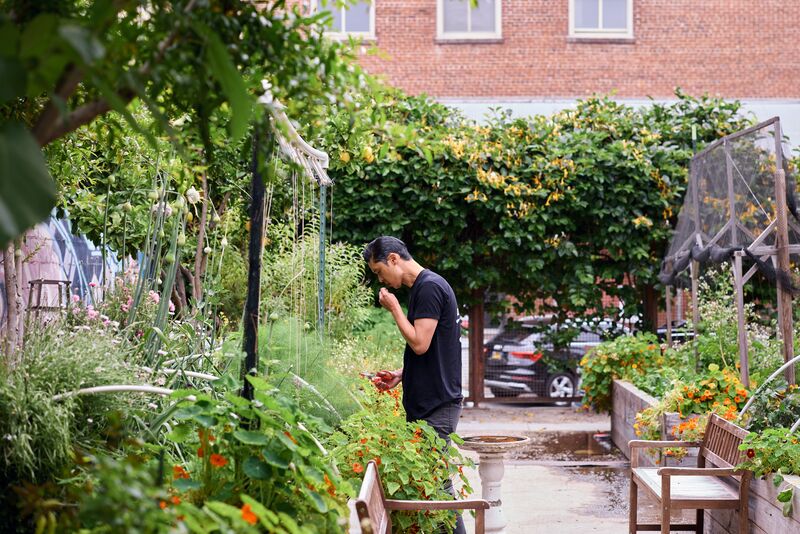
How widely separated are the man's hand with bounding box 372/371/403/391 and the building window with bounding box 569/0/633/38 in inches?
575

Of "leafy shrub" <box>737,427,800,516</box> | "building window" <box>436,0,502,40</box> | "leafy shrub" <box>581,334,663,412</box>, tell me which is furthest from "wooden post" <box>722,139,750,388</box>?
"building window" <box>436,0,502,40</box>

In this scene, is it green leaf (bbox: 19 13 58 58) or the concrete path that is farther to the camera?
the concrete path

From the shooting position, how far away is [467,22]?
1820 centimetres

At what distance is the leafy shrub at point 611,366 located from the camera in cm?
988

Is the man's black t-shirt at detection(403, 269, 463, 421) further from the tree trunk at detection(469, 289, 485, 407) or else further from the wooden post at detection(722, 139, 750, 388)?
the tree trunk at detection(469, 289, 485, 407)

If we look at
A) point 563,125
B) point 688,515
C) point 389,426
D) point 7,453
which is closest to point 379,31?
point 563,125

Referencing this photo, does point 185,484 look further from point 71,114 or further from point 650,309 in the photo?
point 650,309

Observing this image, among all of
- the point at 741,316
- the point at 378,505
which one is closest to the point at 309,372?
the point at 378,505

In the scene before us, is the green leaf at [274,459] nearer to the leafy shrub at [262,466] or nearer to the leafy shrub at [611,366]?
the leafy shrub at [262,466]

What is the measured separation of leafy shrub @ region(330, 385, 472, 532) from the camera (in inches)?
149

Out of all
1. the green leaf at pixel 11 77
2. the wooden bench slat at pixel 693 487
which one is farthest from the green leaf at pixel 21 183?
the wooden bench slat at pixel 693 487

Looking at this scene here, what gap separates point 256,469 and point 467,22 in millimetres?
16682

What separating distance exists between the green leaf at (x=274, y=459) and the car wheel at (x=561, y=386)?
1067 centimetres

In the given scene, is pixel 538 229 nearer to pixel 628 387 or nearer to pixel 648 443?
pixel 628 387
